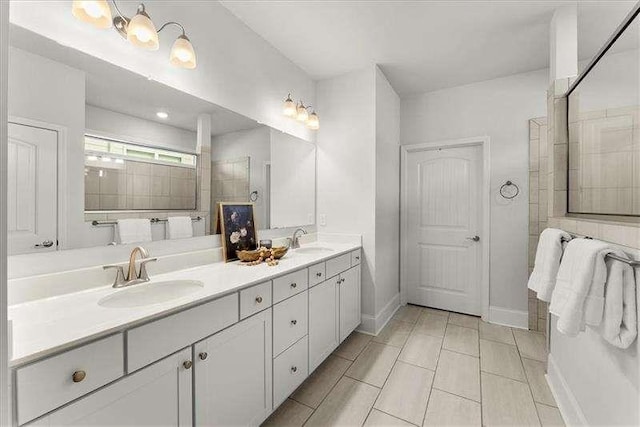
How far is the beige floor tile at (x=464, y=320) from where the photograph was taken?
2.88 meters

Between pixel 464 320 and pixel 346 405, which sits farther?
pixel 464 320

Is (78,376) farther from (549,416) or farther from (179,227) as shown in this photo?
(549,416)

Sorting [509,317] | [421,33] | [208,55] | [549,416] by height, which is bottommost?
[549,416]

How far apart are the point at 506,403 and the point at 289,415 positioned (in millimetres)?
1377

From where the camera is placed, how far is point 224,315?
123cm

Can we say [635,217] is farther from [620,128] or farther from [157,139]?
[157,139]

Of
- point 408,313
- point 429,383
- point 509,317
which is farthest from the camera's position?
point 408,313

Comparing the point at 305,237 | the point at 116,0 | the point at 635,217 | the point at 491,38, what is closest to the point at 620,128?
the point at 635,217

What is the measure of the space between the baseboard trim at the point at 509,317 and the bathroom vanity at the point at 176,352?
2.18 meters

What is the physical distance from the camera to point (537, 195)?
2725mm

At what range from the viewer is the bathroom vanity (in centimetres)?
76

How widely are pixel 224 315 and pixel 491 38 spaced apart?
9.44 feet

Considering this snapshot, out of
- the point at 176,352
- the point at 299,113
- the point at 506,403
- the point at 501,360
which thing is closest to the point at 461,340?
the point at 501,360

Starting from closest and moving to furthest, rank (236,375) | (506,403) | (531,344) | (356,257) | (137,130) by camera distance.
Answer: (236,375), (137,130), (506,403), (531,344), (356,257)
